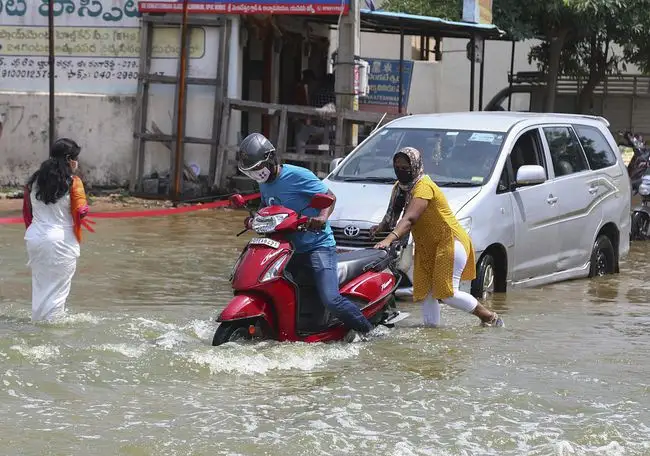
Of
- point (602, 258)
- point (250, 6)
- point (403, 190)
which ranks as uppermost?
point (250, 6)

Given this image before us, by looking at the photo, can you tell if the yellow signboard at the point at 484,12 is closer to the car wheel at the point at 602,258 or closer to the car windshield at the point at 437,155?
the car wheel at the point at 602,258

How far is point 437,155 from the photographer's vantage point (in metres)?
10.1

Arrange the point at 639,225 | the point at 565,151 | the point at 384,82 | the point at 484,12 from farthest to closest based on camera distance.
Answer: the point at 384,82
the point at 484,12
the point at 639,225
the point at 565,151

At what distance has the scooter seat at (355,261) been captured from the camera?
7730mm

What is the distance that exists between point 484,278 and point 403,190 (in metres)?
1.78

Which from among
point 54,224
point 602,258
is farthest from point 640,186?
point 54,224

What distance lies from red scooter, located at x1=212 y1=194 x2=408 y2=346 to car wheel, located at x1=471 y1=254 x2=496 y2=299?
177 cm

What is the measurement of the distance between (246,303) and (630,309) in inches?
164

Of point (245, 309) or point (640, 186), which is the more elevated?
point (640, 186)

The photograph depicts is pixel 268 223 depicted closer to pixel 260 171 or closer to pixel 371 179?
pixel 260 171

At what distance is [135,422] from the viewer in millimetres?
5711

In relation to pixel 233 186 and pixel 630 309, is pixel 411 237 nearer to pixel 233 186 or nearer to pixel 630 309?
pixel 630 309

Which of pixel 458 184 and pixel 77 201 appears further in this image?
pixel 458 184

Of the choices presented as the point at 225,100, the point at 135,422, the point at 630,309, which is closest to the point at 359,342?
the point at 135,422
